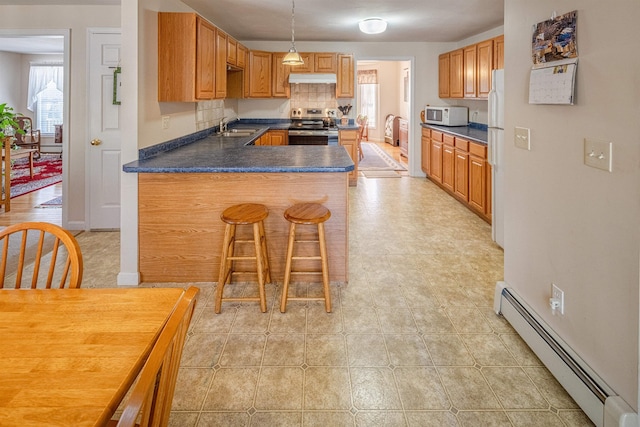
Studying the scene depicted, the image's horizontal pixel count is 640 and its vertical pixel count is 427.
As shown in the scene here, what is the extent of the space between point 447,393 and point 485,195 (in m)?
3.18

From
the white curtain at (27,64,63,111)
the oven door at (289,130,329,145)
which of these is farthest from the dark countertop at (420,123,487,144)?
the white curtain at (27,64,63,111)

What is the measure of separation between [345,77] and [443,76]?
1.61 metres

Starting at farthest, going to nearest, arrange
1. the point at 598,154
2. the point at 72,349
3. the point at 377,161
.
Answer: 1. the point at 377,161
2. the point at 598,154
3. the point at 72,349

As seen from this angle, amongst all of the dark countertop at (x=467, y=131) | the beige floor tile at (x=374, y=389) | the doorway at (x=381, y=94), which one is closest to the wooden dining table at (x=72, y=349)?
the beige floor tile at (x=374, y=389)

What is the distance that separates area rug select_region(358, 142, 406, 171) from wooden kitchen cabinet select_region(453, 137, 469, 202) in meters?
2.77

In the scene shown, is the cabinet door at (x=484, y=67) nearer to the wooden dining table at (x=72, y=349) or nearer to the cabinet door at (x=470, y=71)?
the cabinet door at (x=470, y=71)

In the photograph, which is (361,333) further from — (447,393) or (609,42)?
(609,42)

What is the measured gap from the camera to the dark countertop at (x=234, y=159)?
2.87 m

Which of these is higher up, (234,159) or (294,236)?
(234,159)

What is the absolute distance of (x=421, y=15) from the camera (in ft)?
16.2

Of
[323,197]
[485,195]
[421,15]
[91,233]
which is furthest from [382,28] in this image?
[91,233]

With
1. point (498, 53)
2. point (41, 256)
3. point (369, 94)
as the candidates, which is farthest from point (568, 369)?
point (369, 94)

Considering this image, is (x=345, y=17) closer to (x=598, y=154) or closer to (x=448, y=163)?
(x=448, y=163)

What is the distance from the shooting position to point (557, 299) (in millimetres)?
1970
